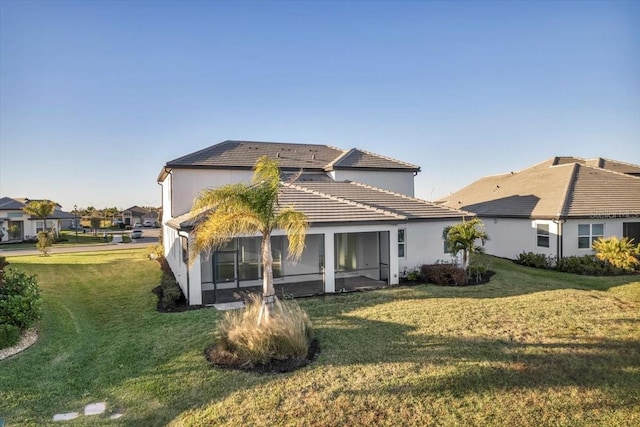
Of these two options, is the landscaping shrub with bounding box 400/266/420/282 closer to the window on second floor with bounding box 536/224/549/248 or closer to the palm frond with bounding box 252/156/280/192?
the window on second floor with bounding box 536/224/549/248

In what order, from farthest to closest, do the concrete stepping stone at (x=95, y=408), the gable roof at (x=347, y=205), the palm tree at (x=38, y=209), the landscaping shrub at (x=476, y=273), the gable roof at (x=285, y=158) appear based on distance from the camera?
the palm tree at (x=38, y=209), the gable roof at (x=285, y=158), the landscaping shrub at (x=476, y=273), the gable roof at (x=347, y=205), the concrete stepping stone at (x=95, y=408)

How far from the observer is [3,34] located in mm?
17250

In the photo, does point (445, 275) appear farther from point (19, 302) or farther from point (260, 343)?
point (19, 302)

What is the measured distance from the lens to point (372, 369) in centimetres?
823

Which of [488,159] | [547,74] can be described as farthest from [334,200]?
[488,159]

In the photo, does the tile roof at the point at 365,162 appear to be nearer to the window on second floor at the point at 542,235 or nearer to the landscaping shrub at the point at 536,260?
the window on second floor at the point at 542,235

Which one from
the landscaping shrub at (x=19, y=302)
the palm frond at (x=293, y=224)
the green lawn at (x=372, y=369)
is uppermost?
the palm frond at (x=293, y=224)

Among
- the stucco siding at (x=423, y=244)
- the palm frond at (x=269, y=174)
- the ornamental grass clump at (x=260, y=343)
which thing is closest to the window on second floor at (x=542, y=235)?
the stucco siding at (x=423, y=244)

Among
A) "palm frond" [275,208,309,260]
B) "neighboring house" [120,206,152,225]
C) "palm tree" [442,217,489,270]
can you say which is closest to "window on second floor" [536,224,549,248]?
"palm tree" [442,217,489,270]

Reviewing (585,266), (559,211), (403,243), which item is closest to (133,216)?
(403,243)

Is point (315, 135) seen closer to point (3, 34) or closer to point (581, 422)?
point (3, 34)

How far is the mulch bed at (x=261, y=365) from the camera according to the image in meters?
8.39

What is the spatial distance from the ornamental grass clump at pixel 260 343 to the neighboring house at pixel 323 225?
4.67 metres

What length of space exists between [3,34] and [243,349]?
18.5 m
